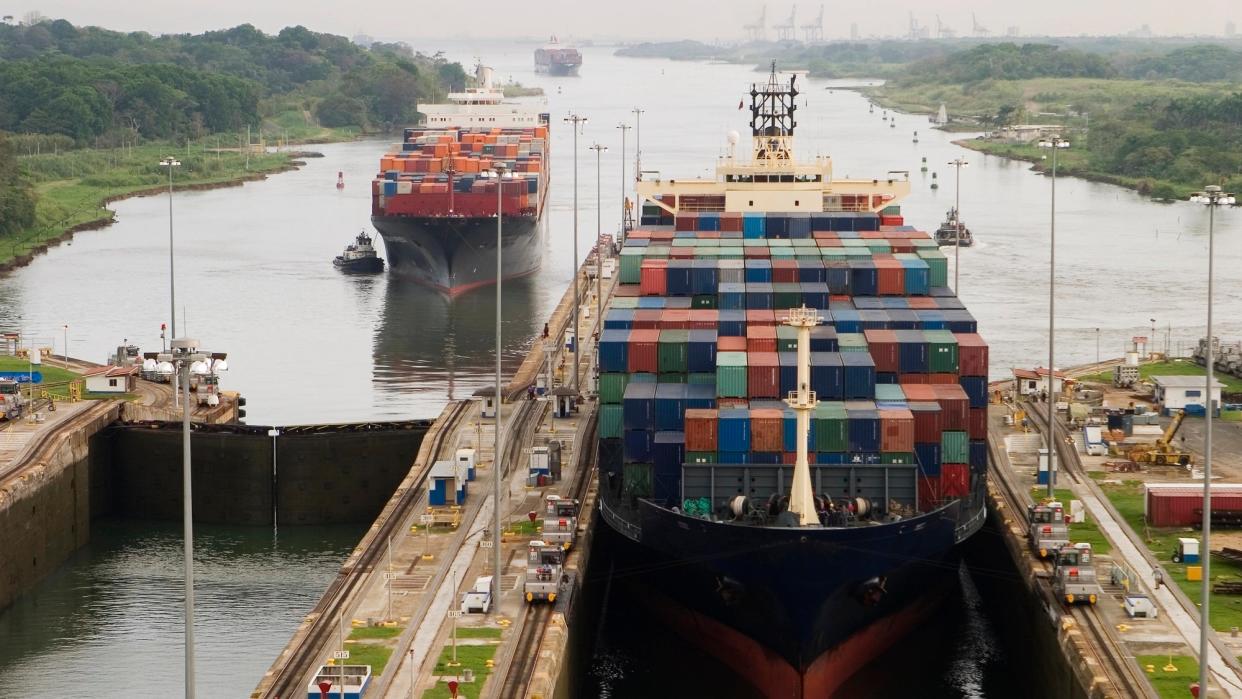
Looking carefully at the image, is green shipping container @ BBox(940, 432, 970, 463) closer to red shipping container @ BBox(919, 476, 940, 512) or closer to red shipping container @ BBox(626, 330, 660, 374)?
red shipping container @ BBox(919, 476, 940, 512)

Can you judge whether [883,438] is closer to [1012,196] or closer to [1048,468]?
[1048,468]

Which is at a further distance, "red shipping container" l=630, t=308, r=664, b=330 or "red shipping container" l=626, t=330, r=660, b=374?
"red shipping container" l=630, t=308, r=664, b=330

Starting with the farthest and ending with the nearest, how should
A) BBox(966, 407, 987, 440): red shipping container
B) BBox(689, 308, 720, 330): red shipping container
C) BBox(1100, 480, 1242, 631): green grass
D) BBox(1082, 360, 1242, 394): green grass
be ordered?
BBox(1082, 360, 1242, 394): green grass → BBox(689, 308, 720, 330): red shipping container → BBox(966, 407, 987, 440): red shipping container → BBox(1100, 480, 1242, 631): green grass

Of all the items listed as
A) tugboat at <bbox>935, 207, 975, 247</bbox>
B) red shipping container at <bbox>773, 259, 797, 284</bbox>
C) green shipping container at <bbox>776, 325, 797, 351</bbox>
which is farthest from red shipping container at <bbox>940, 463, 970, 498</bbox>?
tugboat at <bbox>935, 207, 975, 247</bbox>

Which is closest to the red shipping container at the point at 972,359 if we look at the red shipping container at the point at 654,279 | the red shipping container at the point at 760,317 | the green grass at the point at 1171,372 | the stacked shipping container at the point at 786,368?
the stacked shipping container at the point at 786,368

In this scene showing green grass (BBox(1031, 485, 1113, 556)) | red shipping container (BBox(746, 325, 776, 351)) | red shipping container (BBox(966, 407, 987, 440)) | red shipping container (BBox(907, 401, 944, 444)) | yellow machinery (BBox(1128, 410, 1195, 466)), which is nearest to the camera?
red shipping container (BBox(907, 401, 944, 444))

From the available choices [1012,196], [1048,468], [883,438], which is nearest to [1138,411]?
[1048,468]

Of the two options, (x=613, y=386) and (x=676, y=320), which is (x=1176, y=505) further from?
(x=613, y=386)

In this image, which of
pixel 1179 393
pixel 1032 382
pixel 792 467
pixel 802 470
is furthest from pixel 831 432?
pixel 1032 382
